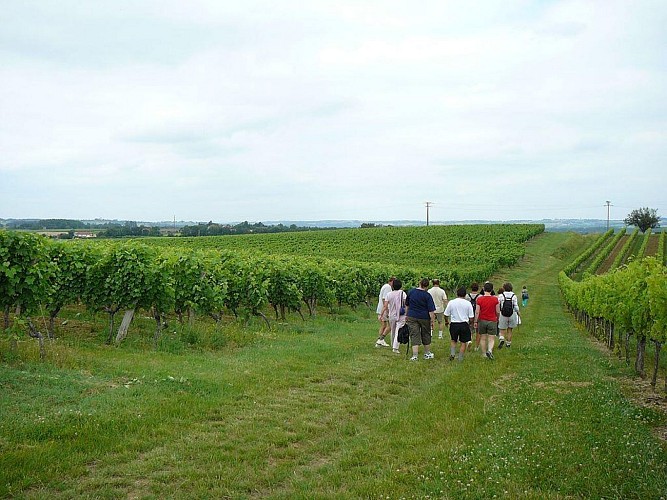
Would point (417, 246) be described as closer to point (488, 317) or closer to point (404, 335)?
point (488, 317)

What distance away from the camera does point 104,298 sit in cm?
1383

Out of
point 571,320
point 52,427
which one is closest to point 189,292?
point 52,427

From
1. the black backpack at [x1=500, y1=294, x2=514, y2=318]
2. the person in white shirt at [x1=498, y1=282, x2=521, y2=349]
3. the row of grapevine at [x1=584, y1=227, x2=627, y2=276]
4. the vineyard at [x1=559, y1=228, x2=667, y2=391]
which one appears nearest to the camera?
the vineyard at [x1=559, y1=228, x2=667, y2=391]

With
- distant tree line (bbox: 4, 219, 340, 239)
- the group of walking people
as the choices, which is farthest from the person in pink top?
distant tree line (bbox: 4, 219, 340, 239)

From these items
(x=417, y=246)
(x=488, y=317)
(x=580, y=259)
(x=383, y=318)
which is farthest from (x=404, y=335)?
(x=580, y=259)

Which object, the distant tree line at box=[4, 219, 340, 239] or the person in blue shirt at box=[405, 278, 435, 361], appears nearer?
the person in blue shirt at box=[405, 278, 435, 361]

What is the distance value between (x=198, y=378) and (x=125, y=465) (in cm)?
365

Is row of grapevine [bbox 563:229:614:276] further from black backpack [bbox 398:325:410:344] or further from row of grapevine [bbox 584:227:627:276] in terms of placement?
black backpack [bbox 398:325:410:344]

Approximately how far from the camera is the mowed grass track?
18.2 ft

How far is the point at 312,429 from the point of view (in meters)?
7.46

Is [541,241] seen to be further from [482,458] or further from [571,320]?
[482,458]

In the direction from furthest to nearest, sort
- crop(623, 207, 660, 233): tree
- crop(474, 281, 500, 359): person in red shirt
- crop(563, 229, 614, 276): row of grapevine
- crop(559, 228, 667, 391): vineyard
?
crop(623, 207, 660, 233): tree → crop(563, 229, 614, 276): row of grapevine → crop(474, 281, 500, 359): person in red shirt → crop(559, 228, 667, 391): vineyard

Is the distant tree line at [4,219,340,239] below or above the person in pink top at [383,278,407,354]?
above

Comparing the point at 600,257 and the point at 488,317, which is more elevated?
the point at 488,317
